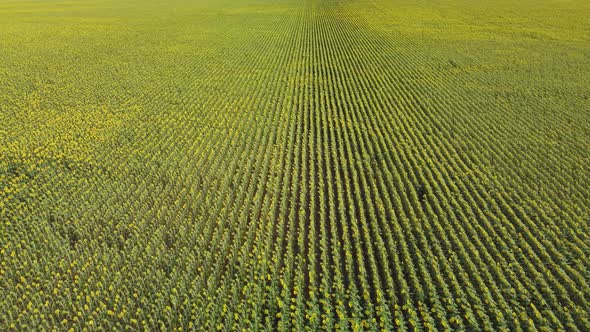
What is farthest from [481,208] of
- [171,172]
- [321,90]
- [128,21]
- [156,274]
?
[128,21]

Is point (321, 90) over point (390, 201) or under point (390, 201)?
over

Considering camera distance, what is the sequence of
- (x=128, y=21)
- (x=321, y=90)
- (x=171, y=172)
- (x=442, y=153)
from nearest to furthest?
(x=171, y=172) → (x=442, y=153) → (x=321, y=90) → (x=128, y=21)

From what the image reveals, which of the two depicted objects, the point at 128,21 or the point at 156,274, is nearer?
the point at 156,274

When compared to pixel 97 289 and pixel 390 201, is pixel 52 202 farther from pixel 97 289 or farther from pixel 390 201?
pixel 390 201

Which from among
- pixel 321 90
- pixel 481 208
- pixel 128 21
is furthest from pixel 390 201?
pixel 128 21

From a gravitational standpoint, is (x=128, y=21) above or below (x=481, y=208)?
above

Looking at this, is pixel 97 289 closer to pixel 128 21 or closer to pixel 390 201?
pixel 390 201

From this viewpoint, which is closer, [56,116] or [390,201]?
[390,201]

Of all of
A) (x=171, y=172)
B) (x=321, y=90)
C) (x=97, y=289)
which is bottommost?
(x=97, y=289)

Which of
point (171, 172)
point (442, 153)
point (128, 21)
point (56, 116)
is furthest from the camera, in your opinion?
point (128, 21)
